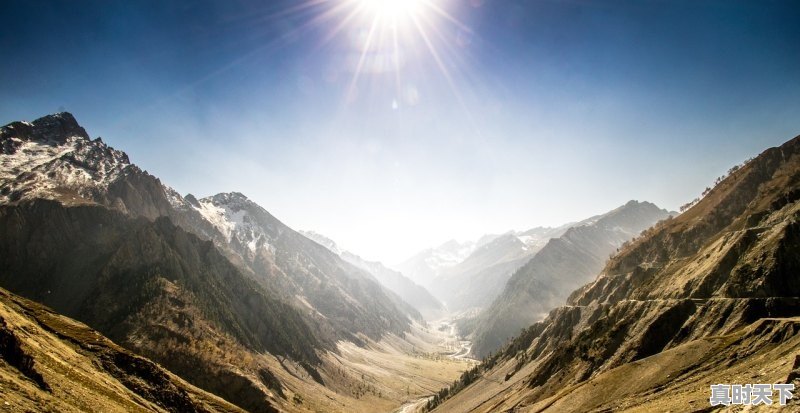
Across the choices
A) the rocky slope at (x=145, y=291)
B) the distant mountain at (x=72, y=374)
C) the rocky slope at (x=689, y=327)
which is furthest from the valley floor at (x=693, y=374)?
the rocky slope at (x=145, y=291)

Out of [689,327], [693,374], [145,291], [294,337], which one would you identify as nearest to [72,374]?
[145,291]

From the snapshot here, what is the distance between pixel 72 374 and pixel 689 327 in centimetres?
10228

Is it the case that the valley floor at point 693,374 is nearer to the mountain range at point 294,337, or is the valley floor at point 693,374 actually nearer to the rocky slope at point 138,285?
the mountain range at point 294,337

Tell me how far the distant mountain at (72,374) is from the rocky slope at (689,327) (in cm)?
7166

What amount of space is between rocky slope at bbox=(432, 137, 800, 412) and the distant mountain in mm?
71660

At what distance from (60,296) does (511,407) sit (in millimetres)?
159144

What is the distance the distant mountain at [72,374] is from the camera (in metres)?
49.6

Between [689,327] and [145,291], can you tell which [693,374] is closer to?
[689,327]

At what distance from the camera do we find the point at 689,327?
230 ft

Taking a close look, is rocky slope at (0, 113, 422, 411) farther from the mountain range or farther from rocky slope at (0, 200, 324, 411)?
the mountain range

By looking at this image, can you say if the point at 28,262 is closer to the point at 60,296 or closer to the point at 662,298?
the point at 60,296

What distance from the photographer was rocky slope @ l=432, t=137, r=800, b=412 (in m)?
52.9

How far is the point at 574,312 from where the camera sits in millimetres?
132375

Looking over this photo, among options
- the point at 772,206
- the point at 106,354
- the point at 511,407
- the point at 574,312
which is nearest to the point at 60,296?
the point at 106,354
